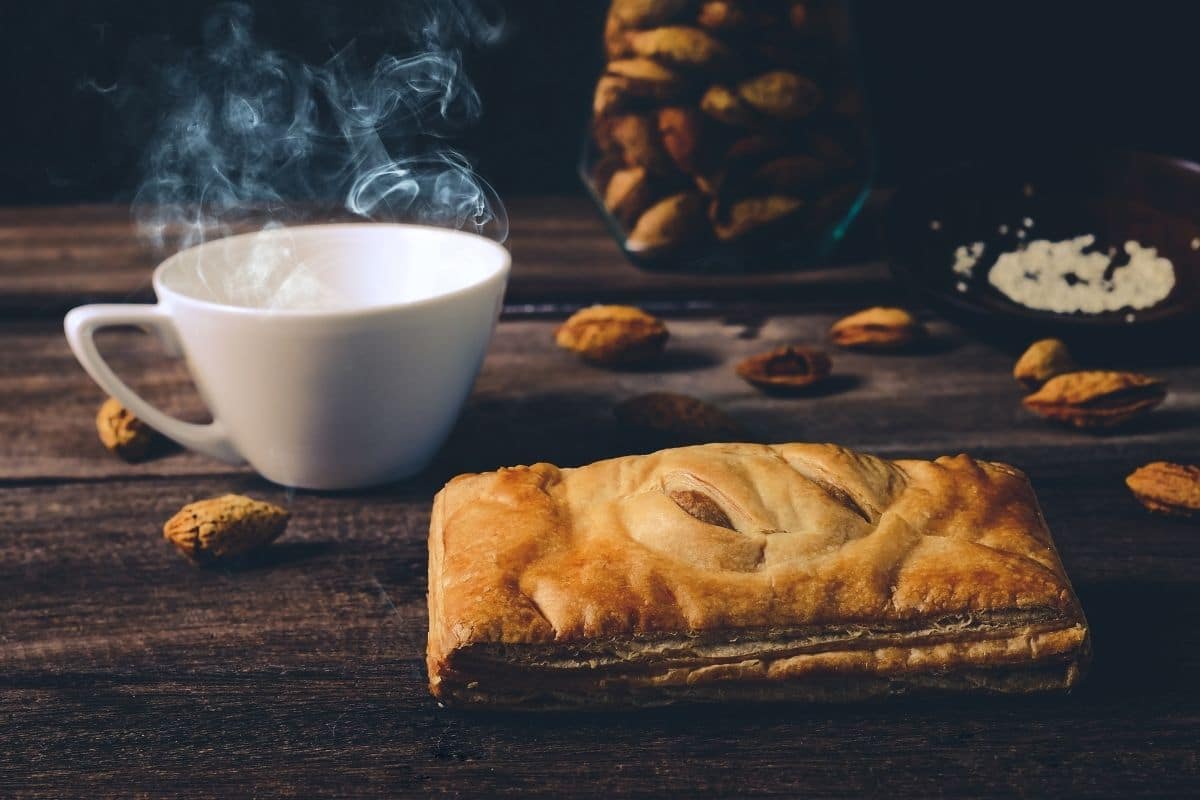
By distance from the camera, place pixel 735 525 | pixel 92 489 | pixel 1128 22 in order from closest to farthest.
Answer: pixel 735 525, pixel 92 489, pixel 1128 22

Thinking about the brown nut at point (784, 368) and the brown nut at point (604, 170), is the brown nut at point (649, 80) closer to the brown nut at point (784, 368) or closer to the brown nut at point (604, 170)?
the brown nut at point (604, 170)

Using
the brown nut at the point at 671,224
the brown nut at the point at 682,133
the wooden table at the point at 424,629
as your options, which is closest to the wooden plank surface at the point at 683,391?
the wooden table at the point at 424,629

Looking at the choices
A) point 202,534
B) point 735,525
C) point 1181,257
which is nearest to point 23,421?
point 202,534

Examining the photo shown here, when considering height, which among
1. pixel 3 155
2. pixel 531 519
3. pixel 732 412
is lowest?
pixel 3 155

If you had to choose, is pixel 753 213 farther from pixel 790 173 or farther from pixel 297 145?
pixel 297 145

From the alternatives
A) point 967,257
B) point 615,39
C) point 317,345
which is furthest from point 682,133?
point 317,345

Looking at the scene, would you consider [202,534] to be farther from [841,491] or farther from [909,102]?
[909,102]

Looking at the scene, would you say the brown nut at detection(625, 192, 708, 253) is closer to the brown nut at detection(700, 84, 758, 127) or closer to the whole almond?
the brown nut at detection(700, 84, 758, 127)

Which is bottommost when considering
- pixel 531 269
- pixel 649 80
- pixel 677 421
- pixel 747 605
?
pixel 531 269
